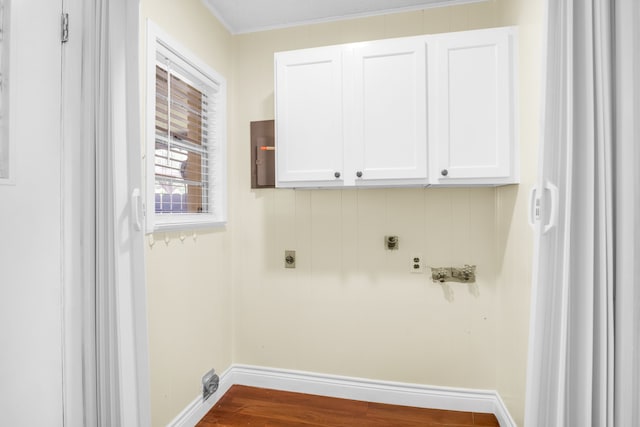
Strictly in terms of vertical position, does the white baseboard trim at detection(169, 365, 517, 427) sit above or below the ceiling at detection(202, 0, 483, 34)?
below

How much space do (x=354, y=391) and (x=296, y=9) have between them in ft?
8.23

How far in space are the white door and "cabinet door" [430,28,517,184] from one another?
5.28ft

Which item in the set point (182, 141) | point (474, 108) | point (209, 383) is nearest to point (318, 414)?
point (209, 383)

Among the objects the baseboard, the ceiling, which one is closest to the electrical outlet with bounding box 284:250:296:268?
the baseboard

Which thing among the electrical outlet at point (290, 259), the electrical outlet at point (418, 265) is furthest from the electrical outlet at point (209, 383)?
the electrical outlet at point (418, 265)

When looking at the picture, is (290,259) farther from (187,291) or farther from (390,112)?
(390,112)

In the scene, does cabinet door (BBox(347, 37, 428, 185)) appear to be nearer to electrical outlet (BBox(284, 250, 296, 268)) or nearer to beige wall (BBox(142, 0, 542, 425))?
beige wall (BBox(142, 0, 542, 425))

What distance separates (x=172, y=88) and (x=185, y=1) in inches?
19.4

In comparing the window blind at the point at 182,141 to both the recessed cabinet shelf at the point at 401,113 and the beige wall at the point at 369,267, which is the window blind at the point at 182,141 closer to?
the beige wall at the point at 369,267

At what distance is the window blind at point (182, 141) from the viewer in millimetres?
1712

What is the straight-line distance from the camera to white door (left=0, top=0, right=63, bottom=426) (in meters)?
0.88

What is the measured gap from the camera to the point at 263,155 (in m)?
2.27

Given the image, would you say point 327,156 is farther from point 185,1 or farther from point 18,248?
point 18,248

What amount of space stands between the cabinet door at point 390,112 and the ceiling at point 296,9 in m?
0.46
